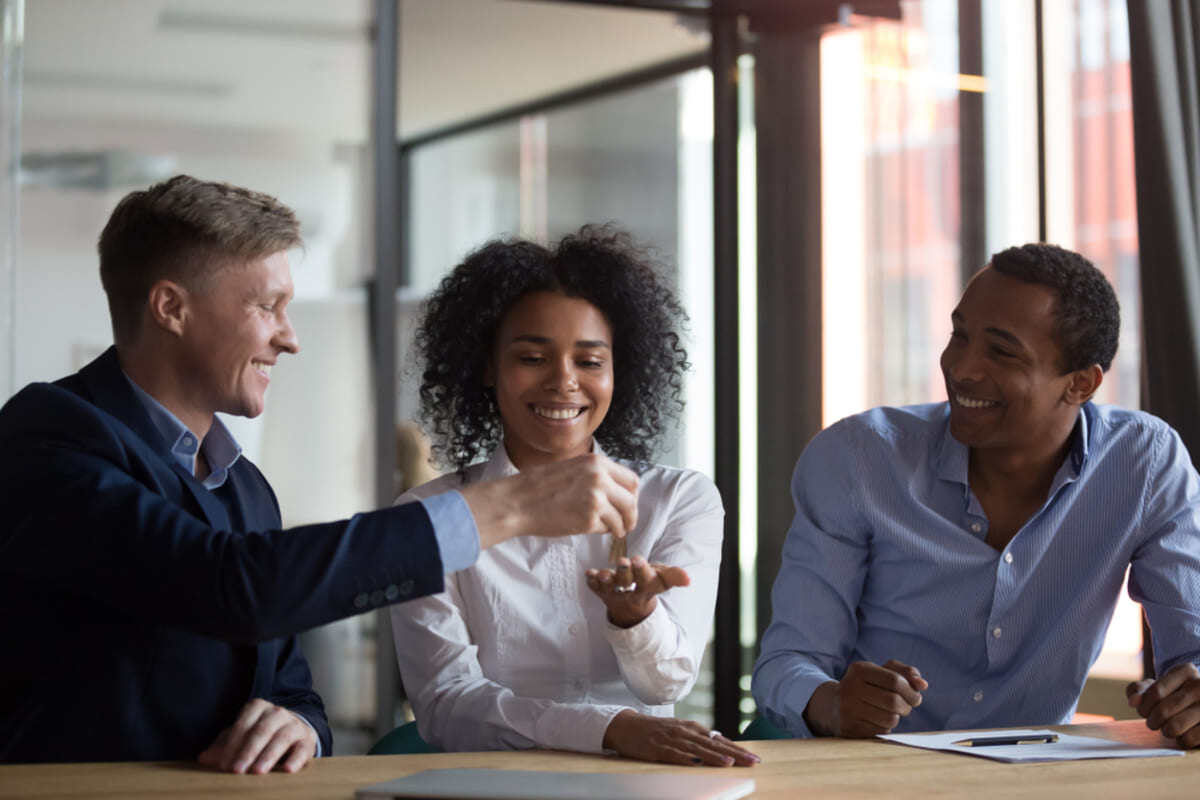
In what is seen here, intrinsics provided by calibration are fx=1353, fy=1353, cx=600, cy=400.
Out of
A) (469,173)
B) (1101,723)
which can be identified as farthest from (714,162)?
(1101,723)

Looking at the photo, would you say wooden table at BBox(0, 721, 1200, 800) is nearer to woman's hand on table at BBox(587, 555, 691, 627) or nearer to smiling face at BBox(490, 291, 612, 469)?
woman's hand on table at BBox(587, 555, 691, 627)

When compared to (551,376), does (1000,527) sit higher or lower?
lower

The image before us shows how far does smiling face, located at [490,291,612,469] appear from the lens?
2537 millimetres

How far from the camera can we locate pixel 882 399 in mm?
4770

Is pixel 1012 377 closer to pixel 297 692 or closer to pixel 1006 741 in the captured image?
pixel 1006 741

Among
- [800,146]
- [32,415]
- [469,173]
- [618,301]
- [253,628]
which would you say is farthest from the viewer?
[800,146]

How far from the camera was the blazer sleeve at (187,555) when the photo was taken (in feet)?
5.37

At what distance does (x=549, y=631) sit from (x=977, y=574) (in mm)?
838

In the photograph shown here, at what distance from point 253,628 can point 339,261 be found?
2581 mm

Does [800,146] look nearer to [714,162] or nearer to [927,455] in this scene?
[714,162]

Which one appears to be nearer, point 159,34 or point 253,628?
point 253,628

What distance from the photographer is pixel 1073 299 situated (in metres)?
2.72

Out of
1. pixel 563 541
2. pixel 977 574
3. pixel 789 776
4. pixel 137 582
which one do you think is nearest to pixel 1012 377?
pixel 977 574

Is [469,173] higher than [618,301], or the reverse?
[469,173]
